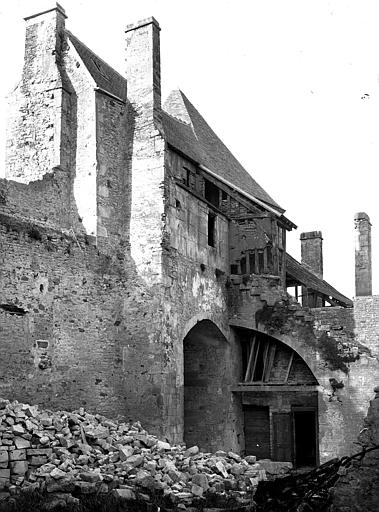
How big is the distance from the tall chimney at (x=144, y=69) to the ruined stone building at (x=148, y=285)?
42 mm

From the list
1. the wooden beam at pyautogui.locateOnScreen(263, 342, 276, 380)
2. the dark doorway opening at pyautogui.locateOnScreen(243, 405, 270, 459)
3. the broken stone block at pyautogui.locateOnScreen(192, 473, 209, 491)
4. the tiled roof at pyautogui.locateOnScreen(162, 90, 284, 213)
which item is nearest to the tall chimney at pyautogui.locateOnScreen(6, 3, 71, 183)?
the tiled roof at pyautogui.locateOnScreen(162, 90, 284, 213)

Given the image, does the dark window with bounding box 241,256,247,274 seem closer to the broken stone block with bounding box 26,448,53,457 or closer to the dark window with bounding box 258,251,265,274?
the dark window with bounding box 258,251,265,274

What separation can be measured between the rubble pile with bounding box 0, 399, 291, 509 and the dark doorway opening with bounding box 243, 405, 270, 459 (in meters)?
6.68

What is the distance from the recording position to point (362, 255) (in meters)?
22.7

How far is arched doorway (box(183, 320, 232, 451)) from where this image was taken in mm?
20359

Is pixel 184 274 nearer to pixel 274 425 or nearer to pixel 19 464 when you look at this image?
pixel 274 425

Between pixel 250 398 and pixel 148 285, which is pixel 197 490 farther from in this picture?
pixel 250 398

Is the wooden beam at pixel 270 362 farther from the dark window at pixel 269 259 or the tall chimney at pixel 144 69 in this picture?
the tall chimney at pixel 144 69

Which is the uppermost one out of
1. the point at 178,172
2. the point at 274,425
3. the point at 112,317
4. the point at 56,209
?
the point at 178,172

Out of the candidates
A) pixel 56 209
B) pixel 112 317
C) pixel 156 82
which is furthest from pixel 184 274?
pixel 156 82

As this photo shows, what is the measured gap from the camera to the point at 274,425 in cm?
2042

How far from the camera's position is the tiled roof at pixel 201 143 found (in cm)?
2129

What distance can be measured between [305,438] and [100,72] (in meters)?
12.0

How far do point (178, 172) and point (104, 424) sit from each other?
732 centimetres
